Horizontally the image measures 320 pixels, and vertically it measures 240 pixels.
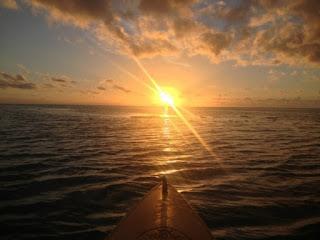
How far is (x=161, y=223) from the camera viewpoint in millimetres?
5430

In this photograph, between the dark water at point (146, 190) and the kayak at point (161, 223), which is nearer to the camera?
the kayak at point (161, 223)

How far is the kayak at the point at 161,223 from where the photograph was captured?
5.12 m

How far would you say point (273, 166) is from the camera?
48.8 feet

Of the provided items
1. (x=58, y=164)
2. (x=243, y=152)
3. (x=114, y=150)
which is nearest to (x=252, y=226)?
(x=58, y=164)

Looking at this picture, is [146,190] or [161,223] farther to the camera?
[146,190]

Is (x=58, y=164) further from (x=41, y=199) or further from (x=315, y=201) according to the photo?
(x=315, y=201)

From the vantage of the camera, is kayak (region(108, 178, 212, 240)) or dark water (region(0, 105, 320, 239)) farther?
dark water (region(0, 105, 320, 239))

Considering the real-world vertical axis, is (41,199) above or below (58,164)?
below

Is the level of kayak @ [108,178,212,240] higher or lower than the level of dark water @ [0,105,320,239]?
lower

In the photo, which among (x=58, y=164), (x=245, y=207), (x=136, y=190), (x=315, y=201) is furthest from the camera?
(x=58, y=164)

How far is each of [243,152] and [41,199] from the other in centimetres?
1534

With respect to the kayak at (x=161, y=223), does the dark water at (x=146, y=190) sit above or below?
above

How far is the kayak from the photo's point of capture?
512 centimetres

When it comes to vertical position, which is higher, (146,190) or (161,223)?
(146,190)
